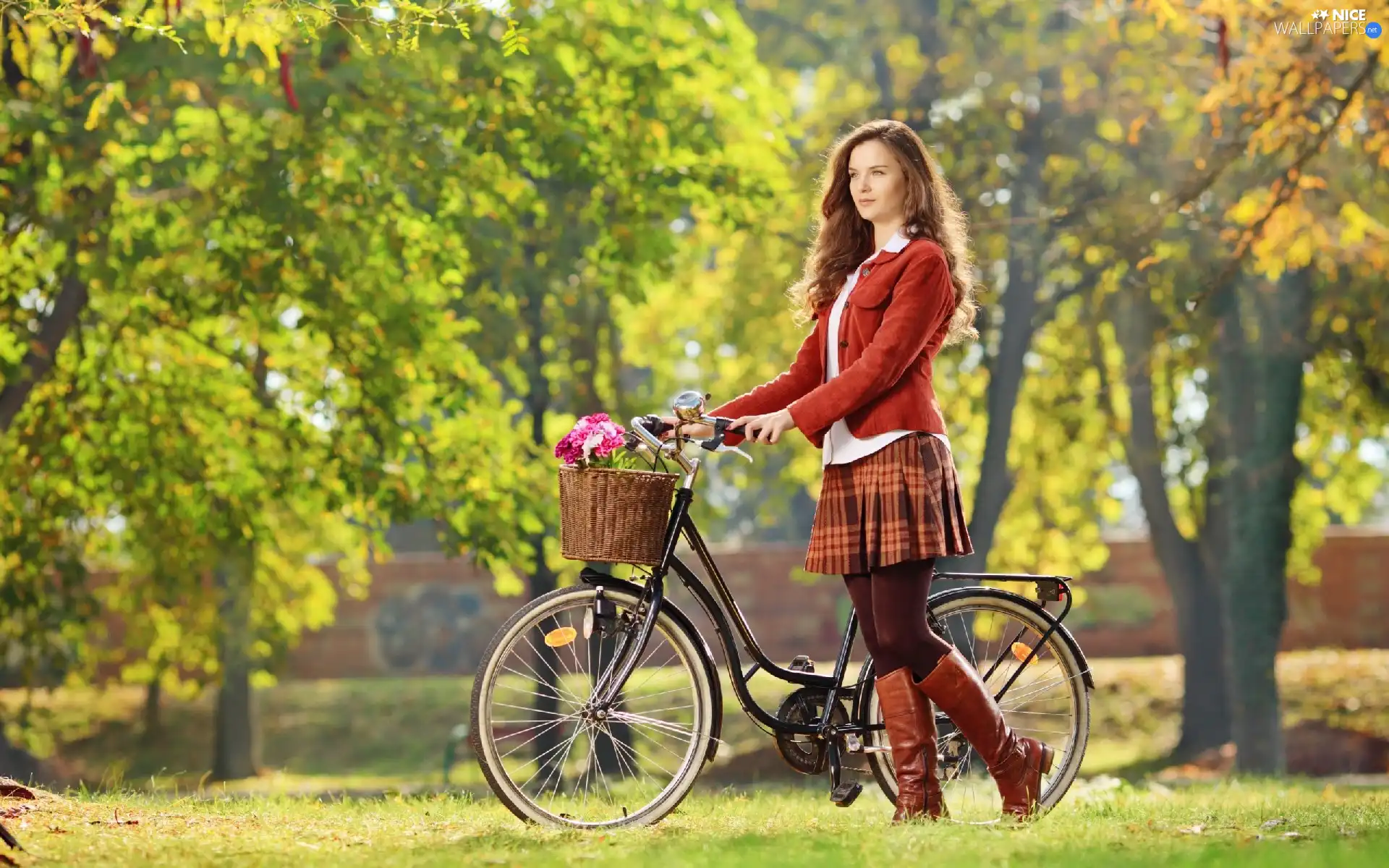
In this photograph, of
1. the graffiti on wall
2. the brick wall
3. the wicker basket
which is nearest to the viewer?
the wicker basket

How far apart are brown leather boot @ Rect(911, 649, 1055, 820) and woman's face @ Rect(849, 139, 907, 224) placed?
53.1 inches

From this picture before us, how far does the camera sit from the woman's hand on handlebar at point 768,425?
480cm

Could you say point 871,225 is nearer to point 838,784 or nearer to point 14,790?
point 838,784

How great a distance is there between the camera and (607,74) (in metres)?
10.7

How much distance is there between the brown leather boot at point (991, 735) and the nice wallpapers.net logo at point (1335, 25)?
13.8ft

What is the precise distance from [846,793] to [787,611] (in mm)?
19812

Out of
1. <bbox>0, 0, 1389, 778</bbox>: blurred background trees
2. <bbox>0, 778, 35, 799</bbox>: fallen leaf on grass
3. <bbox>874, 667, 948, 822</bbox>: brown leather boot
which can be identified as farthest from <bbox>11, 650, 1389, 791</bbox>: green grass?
<bbox>874, 667, 948, 822</bbox>: brown leather boot

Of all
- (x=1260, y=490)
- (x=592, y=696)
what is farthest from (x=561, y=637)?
(x=1260, y=490)

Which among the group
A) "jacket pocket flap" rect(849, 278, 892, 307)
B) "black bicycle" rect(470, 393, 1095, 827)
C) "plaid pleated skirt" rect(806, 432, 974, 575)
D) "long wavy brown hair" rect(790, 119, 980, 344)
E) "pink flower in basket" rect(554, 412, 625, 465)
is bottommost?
"black bicycle" rect(470, 393, 1095, 827)

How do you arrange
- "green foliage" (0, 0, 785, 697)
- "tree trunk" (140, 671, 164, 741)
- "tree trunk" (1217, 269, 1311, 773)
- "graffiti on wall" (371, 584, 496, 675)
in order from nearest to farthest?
"green foliage" (0, 0, 785, 697)
"tree trunk" (1217, 269, 1311, 773)
"tree trunk" (140, 671, 164, 741)
"graffiti on wall" (371, 584, 496, 675)

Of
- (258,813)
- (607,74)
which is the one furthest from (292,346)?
(258,813)

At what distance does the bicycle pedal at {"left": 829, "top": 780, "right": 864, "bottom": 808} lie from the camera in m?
5.07

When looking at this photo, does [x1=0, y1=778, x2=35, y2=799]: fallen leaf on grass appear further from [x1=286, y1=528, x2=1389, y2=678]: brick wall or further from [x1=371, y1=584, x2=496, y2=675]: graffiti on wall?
[x1=371, y1=584, x2=496, y2=675]: graffiti on wall

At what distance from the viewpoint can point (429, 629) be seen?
2509 centimetres
